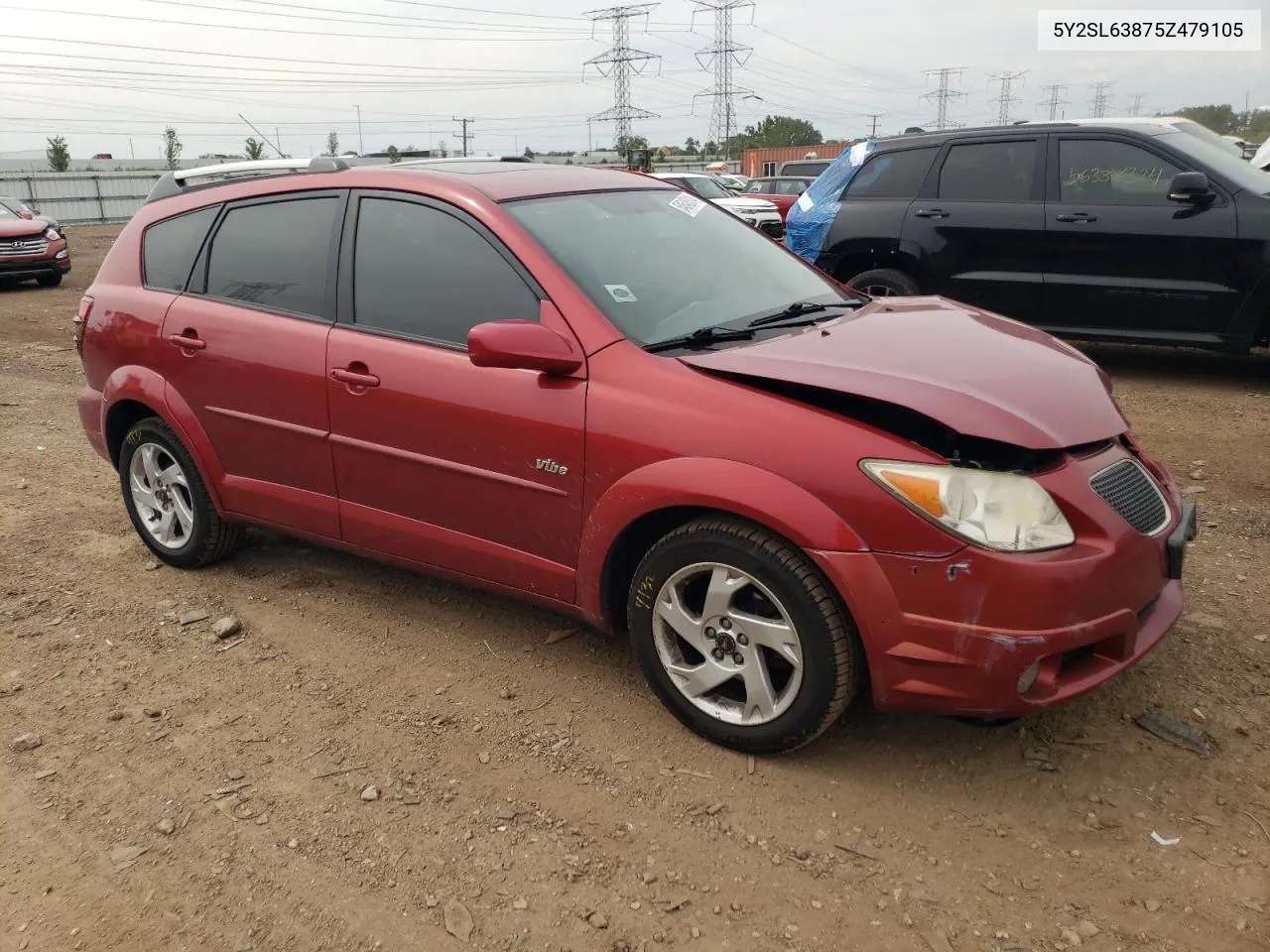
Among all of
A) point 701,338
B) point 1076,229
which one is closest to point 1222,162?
point 1076,229

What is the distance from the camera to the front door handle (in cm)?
360

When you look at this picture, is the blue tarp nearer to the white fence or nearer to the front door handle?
the front door handle

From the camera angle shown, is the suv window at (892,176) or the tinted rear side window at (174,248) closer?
the tinted rear side window at (174,248)

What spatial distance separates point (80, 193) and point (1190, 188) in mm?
38713

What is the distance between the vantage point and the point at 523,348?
3076mm

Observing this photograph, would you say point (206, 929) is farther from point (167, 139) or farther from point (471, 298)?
point (167, 139)

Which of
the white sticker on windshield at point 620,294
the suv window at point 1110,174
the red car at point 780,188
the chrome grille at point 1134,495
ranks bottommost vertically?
the chrome grille at point 1134,495

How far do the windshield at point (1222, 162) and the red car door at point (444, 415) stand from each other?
5.89 m

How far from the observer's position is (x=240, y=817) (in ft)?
9.46

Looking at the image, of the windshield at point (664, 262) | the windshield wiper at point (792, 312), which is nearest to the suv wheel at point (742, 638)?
the windshield at point (664, 262)

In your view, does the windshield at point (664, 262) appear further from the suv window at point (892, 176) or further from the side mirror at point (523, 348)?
the suv window at point (892, 176)

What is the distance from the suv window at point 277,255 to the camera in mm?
3875

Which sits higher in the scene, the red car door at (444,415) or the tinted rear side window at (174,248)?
the tinted rear side window at (174,248)

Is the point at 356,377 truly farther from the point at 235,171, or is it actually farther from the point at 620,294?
the point at 235,171
